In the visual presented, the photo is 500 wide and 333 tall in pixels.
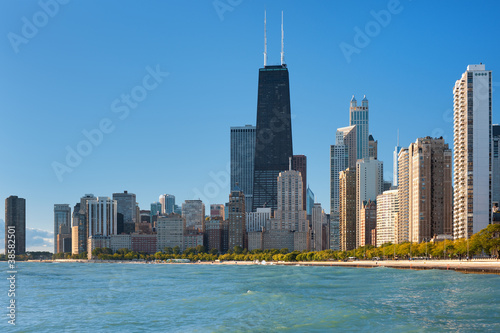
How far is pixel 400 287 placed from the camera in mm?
100812

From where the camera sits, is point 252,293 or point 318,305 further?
point 252,293

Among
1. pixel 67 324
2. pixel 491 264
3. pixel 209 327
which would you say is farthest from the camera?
pixel 491 264

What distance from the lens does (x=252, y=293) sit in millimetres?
92250

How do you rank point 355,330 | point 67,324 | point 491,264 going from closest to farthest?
point 355,330 → point 67,324 → point 491,264

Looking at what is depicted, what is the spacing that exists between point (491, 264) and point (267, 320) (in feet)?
307

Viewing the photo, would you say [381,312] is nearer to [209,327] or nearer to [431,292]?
[209,327]

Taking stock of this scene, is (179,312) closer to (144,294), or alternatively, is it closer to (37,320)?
(37,320)

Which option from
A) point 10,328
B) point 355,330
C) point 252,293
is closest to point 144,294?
point 252,293

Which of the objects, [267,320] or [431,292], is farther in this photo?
[431,292]

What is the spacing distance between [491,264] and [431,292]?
58031 millimetres

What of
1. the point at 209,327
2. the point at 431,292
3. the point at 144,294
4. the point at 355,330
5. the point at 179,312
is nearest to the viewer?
the point at 355,330

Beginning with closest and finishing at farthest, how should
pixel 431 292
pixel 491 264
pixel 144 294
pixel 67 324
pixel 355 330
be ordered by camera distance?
pixel 355 330
pixel 67 324
pixel 431 292
pixel 144 294
pixel 491 264

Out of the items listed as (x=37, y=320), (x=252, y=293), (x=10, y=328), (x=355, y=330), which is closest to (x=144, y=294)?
(x=252, y=293)

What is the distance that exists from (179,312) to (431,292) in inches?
1502
